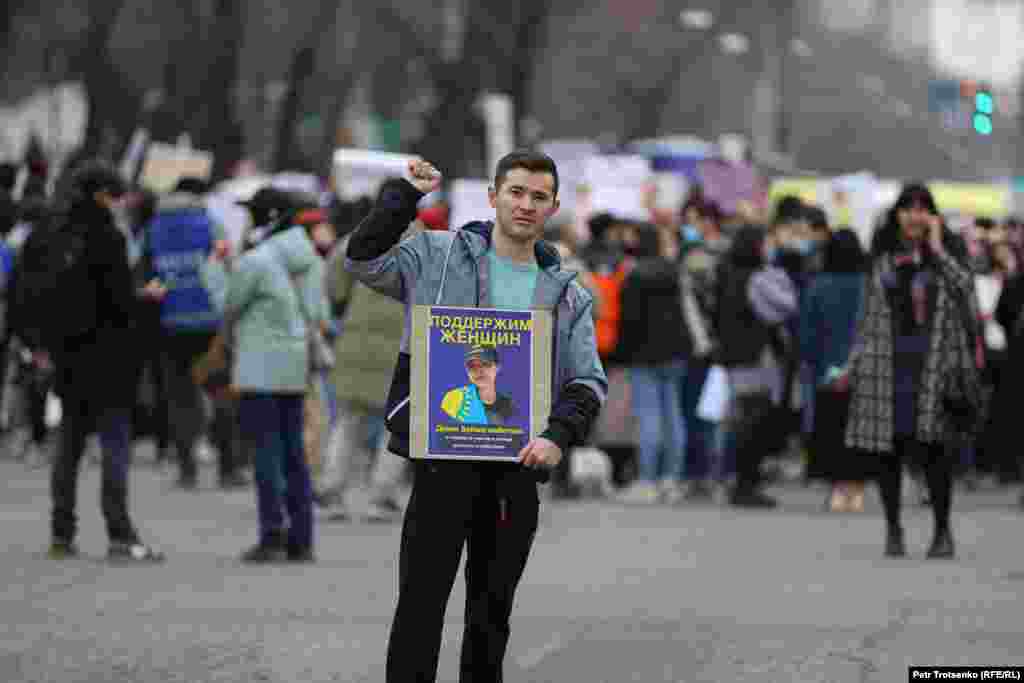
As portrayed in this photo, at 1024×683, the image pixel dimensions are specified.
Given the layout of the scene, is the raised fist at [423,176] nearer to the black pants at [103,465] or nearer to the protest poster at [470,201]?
the black pants at [103,465]

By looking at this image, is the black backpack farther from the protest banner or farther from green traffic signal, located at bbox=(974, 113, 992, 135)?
the protest banner

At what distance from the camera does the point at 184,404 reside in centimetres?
1909

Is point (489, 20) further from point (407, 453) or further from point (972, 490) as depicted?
point (407, 453)

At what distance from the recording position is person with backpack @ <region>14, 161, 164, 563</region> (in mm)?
13305

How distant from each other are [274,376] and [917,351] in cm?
317

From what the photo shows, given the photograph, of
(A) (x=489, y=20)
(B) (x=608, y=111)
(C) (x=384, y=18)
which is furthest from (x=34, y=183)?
(B) (x=608, y=111)

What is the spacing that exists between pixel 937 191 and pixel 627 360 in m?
20.3

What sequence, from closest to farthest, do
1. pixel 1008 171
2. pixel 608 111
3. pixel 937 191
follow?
pixel 937 191 → pixel 608 111 → pixel 1008 171

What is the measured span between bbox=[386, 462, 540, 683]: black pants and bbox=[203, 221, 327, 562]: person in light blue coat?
5355 mm

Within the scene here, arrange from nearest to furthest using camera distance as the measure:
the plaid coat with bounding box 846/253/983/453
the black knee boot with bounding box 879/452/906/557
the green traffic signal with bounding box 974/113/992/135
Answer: the plaid coat with bounding box 846/253/983/453 → the black knee boot with bounding box 879/452/906/557 → the green traffic signal with bounding box 974/113/992/135

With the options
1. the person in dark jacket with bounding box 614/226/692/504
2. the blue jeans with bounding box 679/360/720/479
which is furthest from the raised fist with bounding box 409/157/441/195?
the blue jeans with bounding box 679/360/720/479

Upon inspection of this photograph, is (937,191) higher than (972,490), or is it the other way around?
(937,191)

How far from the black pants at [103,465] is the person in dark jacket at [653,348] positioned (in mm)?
6022

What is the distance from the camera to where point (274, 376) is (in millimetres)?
13594
